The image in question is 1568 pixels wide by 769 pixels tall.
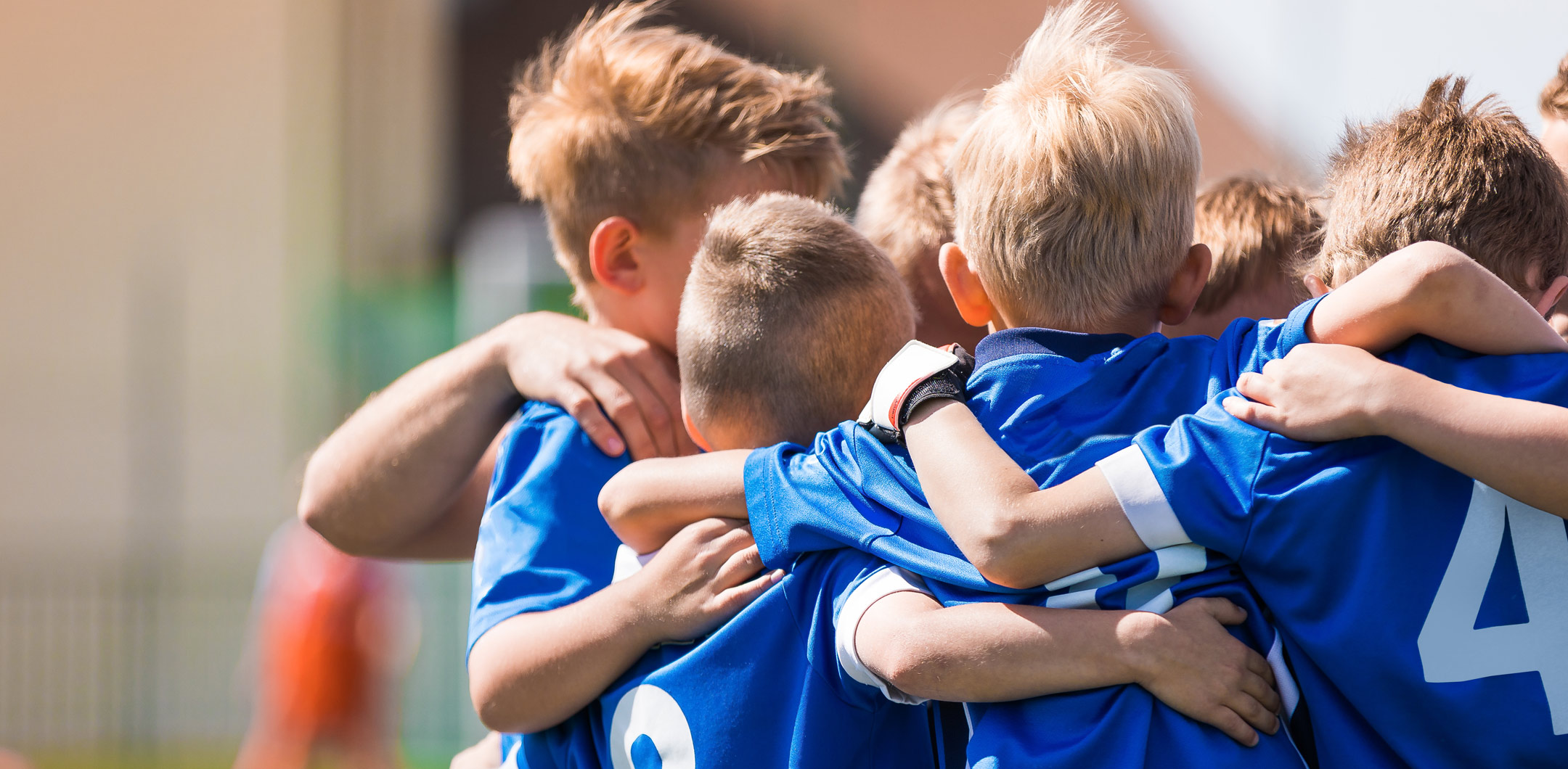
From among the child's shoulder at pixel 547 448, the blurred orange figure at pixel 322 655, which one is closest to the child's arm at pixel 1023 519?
the child's shoulder at pixel 547 448

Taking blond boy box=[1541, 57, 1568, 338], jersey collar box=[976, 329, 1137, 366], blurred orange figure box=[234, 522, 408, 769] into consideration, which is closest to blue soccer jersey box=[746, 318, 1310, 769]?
jersey collar box=[976, 329, 1137, 366]

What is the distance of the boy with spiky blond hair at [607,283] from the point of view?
1766 mm

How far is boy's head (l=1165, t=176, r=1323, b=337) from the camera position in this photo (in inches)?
84.3

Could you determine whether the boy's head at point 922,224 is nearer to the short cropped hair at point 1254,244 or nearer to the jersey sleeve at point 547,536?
the short cropped hair at point 1254,244

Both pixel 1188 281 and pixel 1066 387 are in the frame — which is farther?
pixel 1188 281

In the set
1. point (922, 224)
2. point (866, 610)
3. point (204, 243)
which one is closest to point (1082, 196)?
point (866, 610)

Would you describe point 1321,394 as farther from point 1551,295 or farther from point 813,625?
point 813,625

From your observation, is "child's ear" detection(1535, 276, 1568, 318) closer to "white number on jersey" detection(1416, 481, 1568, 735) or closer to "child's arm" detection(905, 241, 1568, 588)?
"child's arm" detection(905, 241, 1568, 588)

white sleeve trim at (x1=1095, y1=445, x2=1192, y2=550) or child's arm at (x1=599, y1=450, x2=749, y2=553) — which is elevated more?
white sleeve trim at (x1=1095, y1=445, x2=1192, y2=550)

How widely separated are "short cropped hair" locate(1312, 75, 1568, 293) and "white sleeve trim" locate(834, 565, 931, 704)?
0.70 meters

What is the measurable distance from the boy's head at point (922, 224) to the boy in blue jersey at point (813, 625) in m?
0.51

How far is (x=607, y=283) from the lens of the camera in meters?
2.31

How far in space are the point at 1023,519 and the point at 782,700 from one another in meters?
0.51

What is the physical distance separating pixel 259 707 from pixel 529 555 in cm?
698
